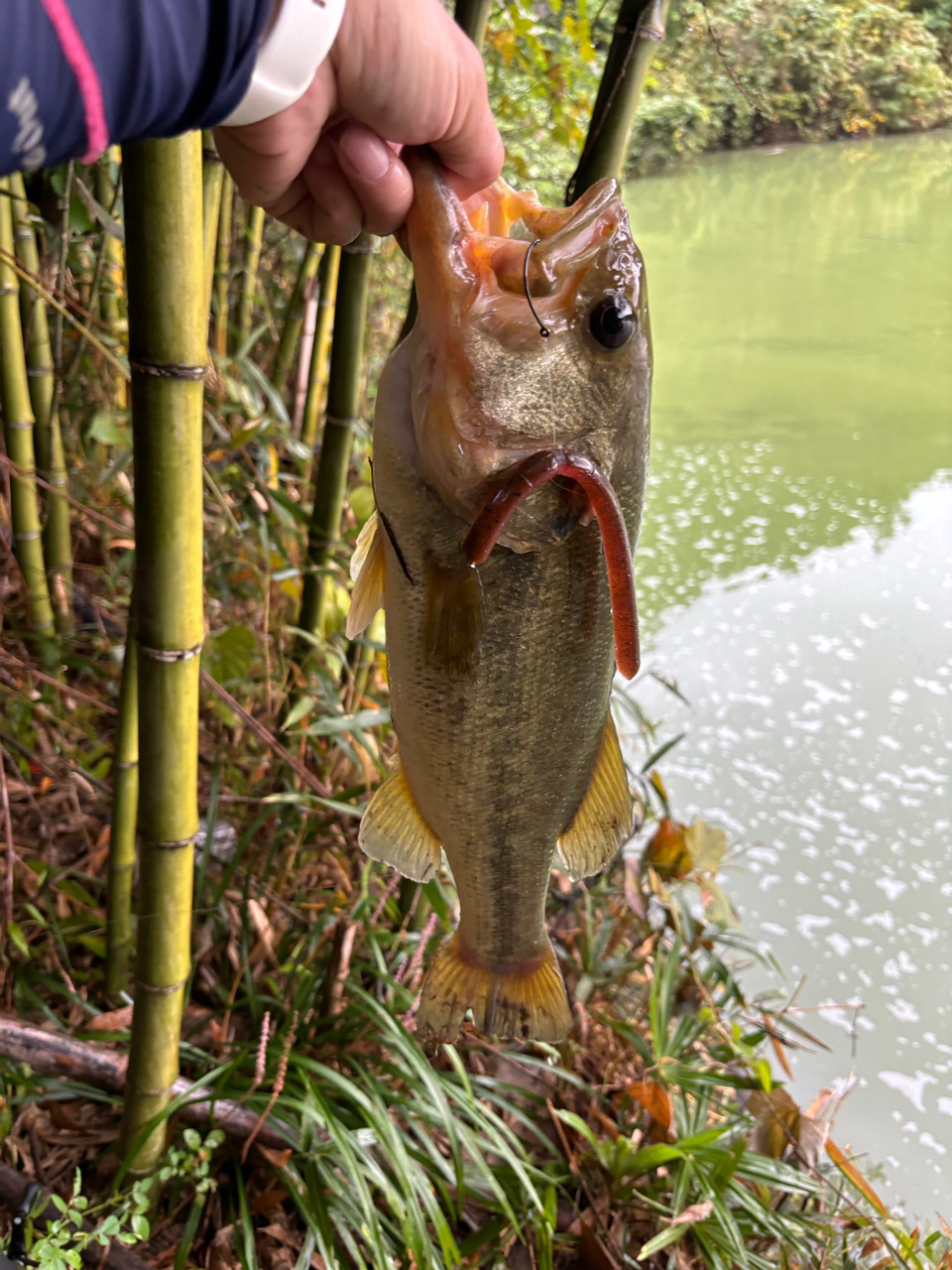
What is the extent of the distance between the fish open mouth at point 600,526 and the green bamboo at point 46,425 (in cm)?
159

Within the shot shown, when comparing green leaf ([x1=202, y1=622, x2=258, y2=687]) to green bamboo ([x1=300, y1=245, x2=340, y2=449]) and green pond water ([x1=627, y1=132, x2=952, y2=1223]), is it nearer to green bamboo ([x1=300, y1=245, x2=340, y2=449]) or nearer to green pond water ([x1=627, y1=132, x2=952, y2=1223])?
green bamboo ([x1=300, y1=245, x2=340, y2=449])

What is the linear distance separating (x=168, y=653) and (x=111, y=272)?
1662 millimetres

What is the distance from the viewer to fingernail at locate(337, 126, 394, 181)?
2.29 feet

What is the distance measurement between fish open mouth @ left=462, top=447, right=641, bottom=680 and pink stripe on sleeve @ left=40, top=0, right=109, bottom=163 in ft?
1.19

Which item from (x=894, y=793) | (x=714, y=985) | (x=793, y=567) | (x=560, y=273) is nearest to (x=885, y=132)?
(x=793, y=567)

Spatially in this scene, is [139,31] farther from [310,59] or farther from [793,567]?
[793,567]

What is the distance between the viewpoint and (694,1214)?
1.83m

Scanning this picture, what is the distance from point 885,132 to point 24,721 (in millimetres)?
13528

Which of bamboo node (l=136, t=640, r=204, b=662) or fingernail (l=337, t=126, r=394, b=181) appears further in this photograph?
bamboo node (l=136, t=640, r=204, b=662)

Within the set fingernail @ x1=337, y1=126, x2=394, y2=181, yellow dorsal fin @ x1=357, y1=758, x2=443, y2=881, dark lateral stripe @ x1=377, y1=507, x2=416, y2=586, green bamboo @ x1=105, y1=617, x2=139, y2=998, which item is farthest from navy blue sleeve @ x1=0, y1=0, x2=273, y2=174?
green bamboo @ x1=105, y1=617, x2=139, y2=998

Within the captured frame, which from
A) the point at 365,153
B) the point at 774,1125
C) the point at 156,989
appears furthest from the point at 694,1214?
the point at 365,153

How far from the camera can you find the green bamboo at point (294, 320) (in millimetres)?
2746

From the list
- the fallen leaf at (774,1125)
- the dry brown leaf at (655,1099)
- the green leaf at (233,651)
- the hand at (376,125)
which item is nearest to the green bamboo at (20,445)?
the green leaf at (233,651)

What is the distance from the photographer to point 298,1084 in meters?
1.79
